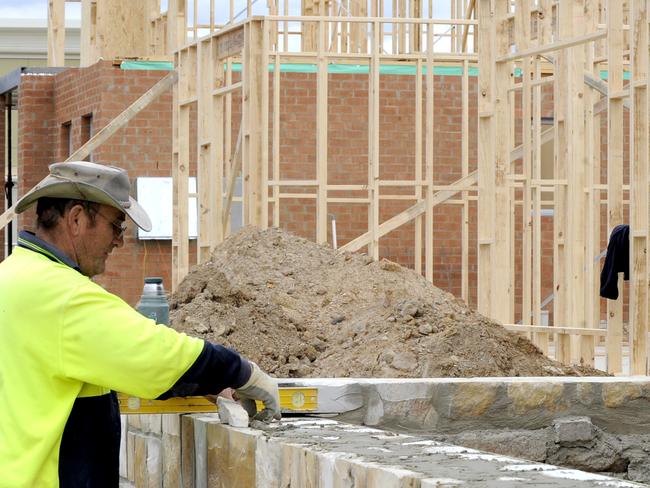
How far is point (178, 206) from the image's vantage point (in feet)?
49.6

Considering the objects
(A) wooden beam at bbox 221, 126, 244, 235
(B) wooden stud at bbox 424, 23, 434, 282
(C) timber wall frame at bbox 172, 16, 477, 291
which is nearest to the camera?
(C) timber wall frame at bbox 172, 16, 477, 291

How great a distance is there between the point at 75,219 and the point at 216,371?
2.05 ft

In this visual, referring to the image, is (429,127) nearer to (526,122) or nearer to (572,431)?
(526,122)

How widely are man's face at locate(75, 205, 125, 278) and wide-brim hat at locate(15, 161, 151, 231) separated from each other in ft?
0.12

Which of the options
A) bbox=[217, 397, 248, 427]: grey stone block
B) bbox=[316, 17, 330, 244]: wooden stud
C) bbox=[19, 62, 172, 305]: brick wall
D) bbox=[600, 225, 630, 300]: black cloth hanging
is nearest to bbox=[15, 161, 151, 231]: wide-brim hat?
bbox=[217, 397, 248, 427]: grey stone block

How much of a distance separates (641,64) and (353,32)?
13.6 meters

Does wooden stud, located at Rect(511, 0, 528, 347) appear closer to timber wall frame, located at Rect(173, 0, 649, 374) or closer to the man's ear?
timber wall frame, located at Rect(173, 0, 649, 374)

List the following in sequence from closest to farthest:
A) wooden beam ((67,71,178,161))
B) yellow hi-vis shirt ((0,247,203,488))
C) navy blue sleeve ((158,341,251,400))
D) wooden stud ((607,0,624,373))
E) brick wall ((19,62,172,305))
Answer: yellow hi-vis shirt ((0,247,203,488))
navy blue sleeve ((158,341,251,400))
wooden stud ((607,0,624,373))
wooden beam ((67,71,178,161))
brick wall ((19,62,172,305))

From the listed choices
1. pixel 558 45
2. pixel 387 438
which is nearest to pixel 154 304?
pixel 387 438

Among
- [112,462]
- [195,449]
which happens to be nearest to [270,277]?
[195,449]

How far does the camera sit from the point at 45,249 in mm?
3758

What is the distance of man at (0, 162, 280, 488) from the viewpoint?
3555 millimetres

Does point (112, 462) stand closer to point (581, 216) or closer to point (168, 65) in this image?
point (581, 216)

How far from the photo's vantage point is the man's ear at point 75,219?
3852 millimetres
